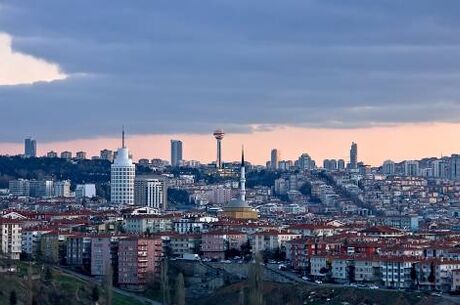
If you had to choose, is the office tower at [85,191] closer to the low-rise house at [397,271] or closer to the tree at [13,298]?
the low-rise house at [397,271]

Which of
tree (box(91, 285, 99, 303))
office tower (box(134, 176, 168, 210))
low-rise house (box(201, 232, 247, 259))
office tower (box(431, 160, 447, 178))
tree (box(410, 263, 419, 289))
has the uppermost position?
office tower (box(431, 160, 447, 178))

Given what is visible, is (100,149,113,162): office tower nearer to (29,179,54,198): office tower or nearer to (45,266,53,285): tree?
(29,179,54,198): office tower

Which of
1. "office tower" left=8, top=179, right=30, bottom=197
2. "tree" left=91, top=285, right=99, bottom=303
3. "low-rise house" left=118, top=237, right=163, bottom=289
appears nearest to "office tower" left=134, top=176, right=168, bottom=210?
"office tower" left=8, top=179, right=30, bottom=197

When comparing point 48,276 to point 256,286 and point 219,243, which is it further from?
point 219,243

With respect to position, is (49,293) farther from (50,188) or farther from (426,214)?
(50,188)

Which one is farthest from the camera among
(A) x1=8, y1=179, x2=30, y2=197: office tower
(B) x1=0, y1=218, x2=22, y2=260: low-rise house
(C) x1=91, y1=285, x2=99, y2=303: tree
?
(A) x1=8, y1=179, x2=30, y2=197: office tower

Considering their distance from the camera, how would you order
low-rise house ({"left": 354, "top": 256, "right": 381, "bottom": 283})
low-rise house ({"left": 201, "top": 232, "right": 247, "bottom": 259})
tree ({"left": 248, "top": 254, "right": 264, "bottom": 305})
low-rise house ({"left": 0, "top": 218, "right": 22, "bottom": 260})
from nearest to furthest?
1. tree ({"left": 248, "top": 254, "right": 264, "bottom": 305})
2. low-rise house ({"left": 354, "top": 256, "right": 381, "bottom": 283})
3. low-rise house ({"left": 0, "top": 218, "right": 22, "bottom": 260})
4. low-rise house ({"left": 201, "top": 232, "right": 247, "bottom": 259})

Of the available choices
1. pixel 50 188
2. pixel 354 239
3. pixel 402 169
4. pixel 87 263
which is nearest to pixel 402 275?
pixel 354 239

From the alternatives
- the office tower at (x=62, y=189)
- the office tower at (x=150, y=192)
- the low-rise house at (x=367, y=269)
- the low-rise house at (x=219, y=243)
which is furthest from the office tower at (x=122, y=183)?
the low-rise house at (x=367, y=269)
